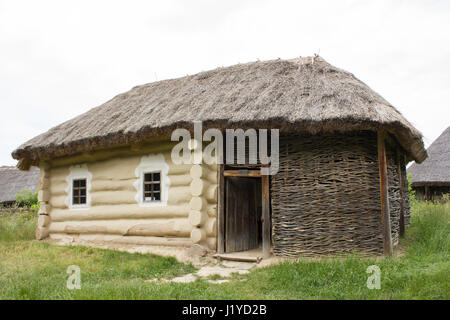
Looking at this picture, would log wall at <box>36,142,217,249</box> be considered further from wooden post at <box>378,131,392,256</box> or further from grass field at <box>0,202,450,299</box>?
wooden post at <box>378,131,392,256</box>

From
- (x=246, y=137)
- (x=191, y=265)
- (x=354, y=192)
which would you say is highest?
(x=246, y=137)

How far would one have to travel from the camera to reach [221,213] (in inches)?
350

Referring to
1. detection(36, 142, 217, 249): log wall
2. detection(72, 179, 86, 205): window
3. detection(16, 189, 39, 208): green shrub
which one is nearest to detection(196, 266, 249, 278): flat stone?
detection(36, 142, 217, 249): log wall

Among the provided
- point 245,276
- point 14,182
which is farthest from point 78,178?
point 14,182

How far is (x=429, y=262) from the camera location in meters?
7.06

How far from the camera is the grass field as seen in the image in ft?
18.2

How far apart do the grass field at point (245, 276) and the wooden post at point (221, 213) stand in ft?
3.15

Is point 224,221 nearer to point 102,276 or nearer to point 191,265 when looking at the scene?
point 191,265

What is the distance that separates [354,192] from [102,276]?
4886mm

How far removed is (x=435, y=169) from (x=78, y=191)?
14.3 metres

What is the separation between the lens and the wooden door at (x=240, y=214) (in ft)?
29.9

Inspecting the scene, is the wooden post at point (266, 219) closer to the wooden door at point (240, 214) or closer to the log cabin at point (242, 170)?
the log cabin at point (242, 170)

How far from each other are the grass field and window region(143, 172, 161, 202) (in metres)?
1.57
